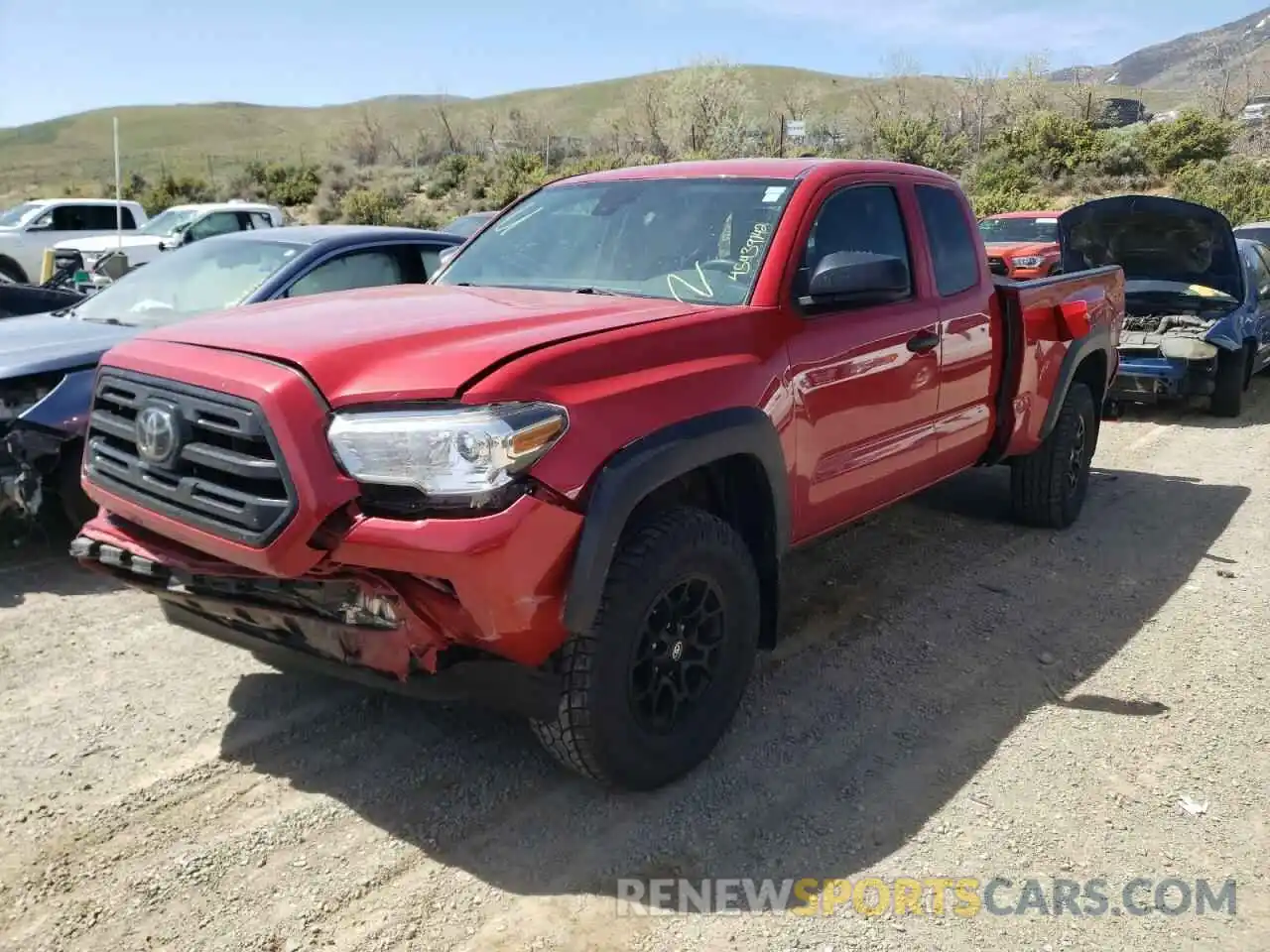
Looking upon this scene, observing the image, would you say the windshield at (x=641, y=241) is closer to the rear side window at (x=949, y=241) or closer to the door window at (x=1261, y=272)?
the rear side window at (x=949, y=241)

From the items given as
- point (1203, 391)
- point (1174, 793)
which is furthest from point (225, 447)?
point (1203, 391)

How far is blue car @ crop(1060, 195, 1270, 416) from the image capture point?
9.06m

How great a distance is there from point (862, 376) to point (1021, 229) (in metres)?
12.1

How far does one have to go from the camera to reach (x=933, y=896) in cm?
Result: 280

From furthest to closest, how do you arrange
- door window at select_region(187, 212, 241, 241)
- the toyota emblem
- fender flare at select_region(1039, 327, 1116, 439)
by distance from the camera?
door window at select_region(187, 212, 241, 241) → fender flare at select_region(1039, 327, 1116, 439) → the toyota emblem

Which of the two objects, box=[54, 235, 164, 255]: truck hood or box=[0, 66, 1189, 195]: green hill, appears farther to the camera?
box=[0, 66, 1189, 195]: green hill

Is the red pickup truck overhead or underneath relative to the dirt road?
overhead

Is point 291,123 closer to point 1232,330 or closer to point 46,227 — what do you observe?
point 46,227

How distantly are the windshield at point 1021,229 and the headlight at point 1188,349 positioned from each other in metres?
5.49

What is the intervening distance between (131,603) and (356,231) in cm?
266

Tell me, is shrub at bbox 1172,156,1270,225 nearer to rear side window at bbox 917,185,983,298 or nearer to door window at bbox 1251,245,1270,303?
door window at bbox 1251,245,1270,303

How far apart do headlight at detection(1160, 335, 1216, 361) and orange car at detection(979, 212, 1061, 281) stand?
351 centimetres

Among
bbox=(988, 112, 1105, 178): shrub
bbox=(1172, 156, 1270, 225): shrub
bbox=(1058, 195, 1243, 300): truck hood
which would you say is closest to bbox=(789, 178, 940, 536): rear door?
bbox=(1058, 195, 1243, 300): truck hood

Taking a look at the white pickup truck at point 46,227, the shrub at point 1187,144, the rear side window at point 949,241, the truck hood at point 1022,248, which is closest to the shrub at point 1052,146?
the shrub at point 1187,144
